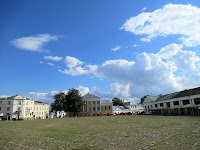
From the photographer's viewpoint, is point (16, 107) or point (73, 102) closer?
point (16, 107)

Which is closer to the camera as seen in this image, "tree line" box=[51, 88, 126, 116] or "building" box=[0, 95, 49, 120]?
"building" box=[0, 95, 49, 120]

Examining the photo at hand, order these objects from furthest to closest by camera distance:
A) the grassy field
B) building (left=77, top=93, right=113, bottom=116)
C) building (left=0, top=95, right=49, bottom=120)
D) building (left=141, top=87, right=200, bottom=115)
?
1. building (left=77, top=93, right=113, bottom=116)
2. building (left=0, top=95, right=49, bottom=120)
3. building (left=141, top=87, right=200, bottom=115)
4. the grassy field

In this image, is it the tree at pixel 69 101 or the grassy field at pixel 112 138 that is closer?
the grassy field at pixel 112 138

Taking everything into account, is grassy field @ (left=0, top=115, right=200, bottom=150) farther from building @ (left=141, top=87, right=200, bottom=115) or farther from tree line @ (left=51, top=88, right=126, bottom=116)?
tree line @ (left=51, top=88, right=126, bottom=116)

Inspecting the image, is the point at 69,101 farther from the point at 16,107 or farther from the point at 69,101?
the point at 16,107

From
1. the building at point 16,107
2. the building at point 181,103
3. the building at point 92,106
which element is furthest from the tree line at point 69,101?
the building at point 181,103

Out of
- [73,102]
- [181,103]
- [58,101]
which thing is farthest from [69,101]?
[181,103]

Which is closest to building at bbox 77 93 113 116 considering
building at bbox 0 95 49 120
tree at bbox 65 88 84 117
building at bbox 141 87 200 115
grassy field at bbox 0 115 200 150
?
tree at bbox 65 88 84 117

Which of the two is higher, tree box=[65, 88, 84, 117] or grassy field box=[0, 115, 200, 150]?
tree box=[65, 88, 84, 117]

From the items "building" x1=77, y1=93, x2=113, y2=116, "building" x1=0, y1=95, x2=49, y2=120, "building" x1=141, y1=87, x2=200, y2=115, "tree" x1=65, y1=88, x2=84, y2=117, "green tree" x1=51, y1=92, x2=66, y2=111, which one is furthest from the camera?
"building" x1=77, y1=93, x2=113, y2=116

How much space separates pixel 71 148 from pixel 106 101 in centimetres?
7678

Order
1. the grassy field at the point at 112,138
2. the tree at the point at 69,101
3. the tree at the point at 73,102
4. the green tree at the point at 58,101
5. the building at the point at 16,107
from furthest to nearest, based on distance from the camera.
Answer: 1. the green tree at the point at 58,101
2. the tree at the point at 69,101
3. the tree at the point at 73,102
4. the building at the point at 16,107
5. the grassy field at the point at 112,138

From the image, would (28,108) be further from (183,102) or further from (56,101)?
(183,102)

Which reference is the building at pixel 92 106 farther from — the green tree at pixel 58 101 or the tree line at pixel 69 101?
the green tree at pixel 58 101
